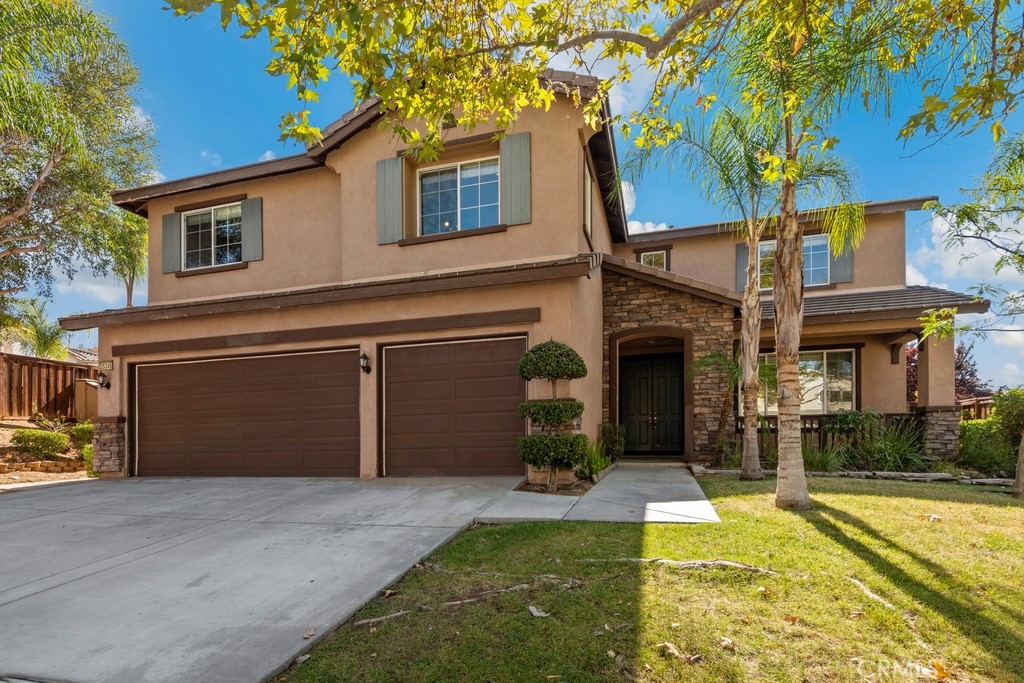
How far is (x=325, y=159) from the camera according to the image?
437 inches

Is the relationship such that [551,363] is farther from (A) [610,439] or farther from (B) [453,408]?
(A) [610,439]

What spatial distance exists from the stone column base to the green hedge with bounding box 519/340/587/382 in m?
8.90

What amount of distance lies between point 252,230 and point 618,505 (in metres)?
9.62

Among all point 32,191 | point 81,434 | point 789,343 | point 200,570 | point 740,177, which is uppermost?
point 32,191

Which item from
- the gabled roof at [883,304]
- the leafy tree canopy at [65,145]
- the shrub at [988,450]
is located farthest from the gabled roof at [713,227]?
the leafy tree canopy at [65,145]

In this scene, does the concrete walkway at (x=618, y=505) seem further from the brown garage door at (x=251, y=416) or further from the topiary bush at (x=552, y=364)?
the brown garage door at (x=251, y=416)

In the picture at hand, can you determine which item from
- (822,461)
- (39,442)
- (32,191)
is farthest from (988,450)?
(32,191)

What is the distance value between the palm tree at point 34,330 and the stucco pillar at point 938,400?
23627mm

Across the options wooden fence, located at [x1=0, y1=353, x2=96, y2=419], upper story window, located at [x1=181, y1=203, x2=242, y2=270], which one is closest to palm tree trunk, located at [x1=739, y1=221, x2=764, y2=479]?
upper story window, located at [x1=181, y1=203, x2=242, y2=270]

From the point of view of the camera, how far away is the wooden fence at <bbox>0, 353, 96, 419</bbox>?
1460 cm

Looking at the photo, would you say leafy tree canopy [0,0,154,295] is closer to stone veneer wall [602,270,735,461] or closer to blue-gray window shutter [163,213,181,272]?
blue-gray window shutter [163,213,181,272]

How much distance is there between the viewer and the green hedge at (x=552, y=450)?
25.1 ft

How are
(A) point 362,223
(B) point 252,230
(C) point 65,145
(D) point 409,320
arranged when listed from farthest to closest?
(C) point 65,145 < (B) point 252,230 < (A) point 362,223 < (D) point 409,320

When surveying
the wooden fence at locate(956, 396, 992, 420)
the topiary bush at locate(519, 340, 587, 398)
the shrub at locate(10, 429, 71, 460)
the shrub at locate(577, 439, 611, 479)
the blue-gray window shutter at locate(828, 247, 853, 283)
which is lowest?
the shrub at locate(10, 429, 71, 460)
